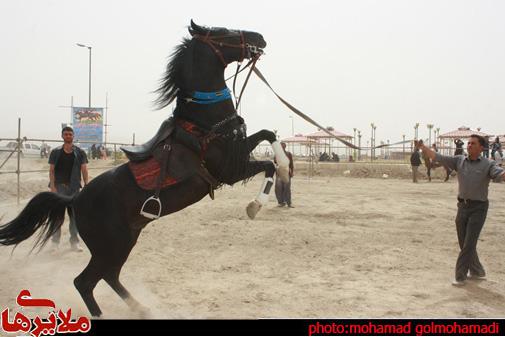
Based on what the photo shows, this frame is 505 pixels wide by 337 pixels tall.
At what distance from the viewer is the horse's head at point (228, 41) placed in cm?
432

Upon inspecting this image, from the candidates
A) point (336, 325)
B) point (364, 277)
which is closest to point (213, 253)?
point (364, 277)

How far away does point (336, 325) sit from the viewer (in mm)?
3922

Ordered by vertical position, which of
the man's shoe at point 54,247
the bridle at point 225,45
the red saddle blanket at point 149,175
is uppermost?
the bridle at point 225,45

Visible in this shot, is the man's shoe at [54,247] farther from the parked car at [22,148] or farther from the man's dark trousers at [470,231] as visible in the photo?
the man's dark trousers at [470,231]

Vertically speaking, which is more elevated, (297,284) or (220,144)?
(220,144)

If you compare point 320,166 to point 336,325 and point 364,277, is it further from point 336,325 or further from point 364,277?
point 336,325

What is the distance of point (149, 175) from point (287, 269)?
3261mm

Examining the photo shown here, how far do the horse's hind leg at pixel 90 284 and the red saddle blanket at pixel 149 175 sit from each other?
99 cm

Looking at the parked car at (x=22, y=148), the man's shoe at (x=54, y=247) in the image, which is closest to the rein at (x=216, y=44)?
the man's shoe at (x=54, y=247)

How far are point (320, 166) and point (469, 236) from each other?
95.0 feet

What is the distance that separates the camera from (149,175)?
4172 millimetres

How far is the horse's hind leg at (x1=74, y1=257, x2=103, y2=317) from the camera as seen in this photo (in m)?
4.33

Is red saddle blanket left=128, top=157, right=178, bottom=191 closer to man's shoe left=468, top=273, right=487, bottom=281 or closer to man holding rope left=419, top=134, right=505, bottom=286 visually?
man holding rope left=419, top=134, right=505, bottom=286

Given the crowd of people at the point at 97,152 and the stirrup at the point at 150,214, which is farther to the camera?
the crowd of people at the point at 97,152
